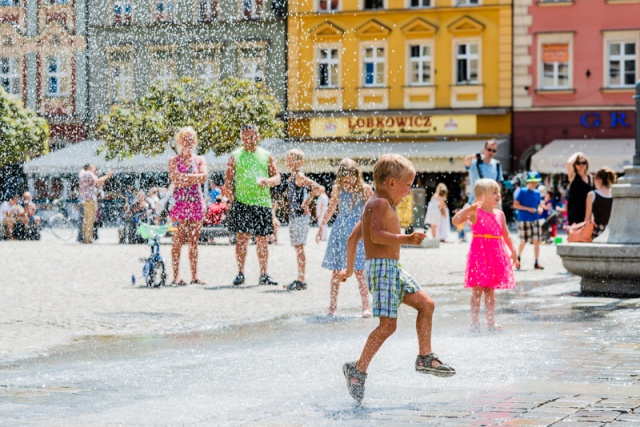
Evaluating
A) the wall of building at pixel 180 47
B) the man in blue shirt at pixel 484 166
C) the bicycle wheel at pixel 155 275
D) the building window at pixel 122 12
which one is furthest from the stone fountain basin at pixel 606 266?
the building window at pixel 122 12

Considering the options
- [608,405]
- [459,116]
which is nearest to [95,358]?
[608,405]

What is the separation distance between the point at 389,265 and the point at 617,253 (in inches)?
242

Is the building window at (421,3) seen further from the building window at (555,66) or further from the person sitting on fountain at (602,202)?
the person sitting on fountain at (602,202)

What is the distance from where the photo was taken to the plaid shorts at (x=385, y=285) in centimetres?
684

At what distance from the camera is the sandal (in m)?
6.80

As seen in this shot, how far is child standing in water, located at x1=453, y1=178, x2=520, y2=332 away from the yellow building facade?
3252cm

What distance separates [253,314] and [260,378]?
439 centimetres

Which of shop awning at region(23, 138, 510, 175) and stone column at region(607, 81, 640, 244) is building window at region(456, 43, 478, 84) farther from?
stone column at region(607, 81, 640, 244)

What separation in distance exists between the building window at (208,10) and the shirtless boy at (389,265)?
41287mm

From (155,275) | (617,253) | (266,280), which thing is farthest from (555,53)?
(617,253)

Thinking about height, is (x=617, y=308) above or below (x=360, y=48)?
below

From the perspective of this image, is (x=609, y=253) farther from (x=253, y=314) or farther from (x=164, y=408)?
(x=164, y=408)

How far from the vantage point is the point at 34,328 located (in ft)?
33.8

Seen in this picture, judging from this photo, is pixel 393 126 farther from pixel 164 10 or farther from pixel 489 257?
pixel 489 257
